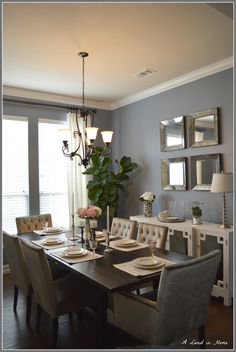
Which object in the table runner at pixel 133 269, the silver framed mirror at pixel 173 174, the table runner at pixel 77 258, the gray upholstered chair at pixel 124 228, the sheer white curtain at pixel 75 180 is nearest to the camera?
the table runner at pixel 133 269

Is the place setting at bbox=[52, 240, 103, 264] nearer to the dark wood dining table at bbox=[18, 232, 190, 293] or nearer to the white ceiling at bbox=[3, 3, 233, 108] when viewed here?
the dark wood dining table at bbox=[18, 232, 190, 293]

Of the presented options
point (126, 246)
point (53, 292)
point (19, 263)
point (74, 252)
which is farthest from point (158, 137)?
point (53, 292)

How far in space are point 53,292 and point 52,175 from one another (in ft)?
9.34

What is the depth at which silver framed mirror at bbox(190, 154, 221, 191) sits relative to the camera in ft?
11.5

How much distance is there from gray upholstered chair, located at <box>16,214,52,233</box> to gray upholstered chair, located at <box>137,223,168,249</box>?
5.01 feet

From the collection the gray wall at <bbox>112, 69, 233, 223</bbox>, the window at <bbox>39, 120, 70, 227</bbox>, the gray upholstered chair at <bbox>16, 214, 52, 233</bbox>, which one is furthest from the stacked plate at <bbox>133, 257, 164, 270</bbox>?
the window at <bbox>39, 120, 70, 227</bbox>

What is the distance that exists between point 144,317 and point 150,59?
2784 mm

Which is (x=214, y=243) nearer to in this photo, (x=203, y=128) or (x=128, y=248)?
(x=128, y=248)

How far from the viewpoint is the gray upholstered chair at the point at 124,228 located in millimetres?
3264

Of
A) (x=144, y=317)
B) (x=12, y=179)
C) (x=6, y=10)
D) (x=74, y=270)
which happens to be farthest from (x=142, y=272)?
(x=12, y=179)

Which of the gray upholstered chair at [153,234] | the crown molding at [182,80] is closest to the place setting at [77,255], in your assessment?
the gray upholstered chair at [153,234]

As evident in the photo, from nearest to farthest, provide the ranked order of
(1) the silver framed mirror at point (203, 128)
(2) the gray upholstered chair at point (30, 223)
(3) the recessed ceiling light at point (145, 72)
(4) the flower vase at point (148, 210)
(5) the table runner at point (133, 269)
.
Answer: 1. (5) the table runner at point (133, 269)
2. (1) the silver framed mirror at point (203, 128)
3. (3) the recessed ceiling light at point (145, 72)
4. (2) the gray upholstered chair at point (30, 223)
5. (4) the flower vase at point (148, 210)

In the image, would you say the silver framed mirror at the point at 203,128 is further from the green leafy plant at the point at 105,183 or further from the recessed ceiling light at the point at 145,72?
the green leafy plant at the point at 105,183

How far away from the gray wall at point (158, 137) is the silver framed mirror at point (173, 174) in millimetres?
84
